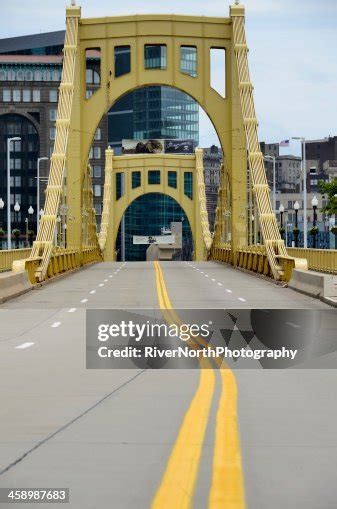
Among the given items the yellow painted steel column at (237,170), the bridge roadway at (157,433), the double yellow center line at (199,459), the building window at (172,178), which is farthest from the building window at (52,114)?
the double yellow center line at (199,459)

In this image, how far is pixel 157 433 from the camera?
30.4 ft

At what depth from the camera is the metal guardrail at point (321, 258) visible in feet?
154

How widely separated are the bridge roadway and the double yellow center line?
0.5 inches

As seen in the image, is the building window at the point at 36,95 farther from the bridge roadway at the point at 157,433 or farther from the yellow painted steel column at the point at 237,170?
the bridge roadway at the point at 157,433

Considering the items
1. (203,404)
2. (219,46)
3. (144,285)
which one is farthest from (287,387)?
(219,46)

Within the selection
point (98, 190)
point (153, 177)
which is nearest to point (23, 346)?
point (153, 177)

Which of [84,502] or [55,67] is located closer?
[84,502]

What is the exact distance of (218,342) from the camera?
19.5m

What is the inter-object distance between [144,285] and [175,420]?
34523 millimetres

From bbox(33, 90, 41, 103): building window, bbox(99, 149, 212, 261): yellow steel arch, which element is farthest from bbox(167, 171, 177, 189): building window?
bbox(33, 90, 41, 103): building window

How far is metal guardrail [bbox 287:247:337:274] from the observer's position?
4688cm

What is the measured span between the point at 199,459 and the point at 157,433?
4.45 ft

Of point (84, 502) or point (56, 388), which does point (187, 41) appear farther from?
point (84, 502)

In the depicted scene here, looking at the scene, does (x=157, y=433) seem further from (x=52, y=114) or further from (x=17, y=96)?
(x=17, y=96)
